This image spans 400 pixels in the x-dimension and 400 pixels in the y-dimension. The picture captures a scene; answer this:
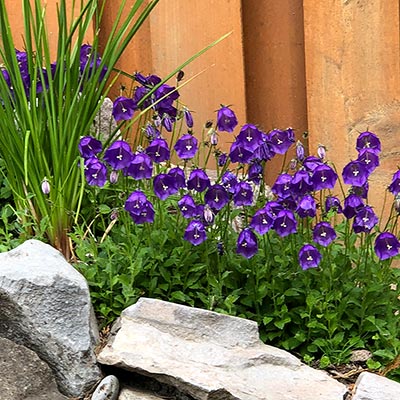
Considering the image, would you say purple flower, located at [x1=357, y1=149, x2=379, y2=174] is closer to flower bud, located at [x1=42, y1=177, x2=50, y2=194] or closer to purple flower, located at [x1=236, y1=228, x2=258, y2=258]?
purple flower, located at [x1=236, y1=228, x2=258, y2=258]

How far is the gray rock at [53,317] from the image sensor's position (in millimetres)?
Result: 2748

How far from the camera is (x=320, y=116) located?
3779mm

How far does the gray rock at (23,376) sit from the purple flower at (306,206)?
0.86 metres

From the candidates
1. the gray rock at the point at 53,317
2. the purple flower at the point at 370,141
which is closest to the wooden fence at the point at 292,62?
the purple flower at the point at 370,141

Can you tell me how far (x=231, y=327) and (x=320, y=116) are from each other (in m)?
1.15

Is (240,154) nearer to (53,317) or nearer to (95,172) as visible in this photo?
(95,172)

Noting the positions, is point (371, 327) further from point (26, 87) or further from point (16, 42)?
point (16, 42)

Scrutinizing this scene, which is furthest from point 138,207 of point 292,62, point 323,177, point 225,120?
point 292,62

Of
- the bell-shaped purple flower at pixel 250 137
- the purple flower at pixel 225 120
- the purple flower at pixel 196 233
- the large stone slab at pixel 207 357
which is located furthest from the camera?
the purple flower at pixel 225 120

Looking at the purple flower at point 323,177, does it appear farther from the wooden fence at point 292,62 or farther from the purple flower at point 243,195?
the wooden fence at point 292,62

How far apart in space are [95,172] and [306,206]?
0.64 m

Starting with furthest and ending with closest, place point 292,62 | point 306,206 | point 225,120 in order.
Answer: point 292,62 < point 225,120 < point 306,206

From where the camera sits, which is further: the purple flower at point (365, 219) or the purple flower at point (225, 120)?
the purple flower at point (225, 120)

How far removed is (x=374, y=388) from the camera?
107 inches
